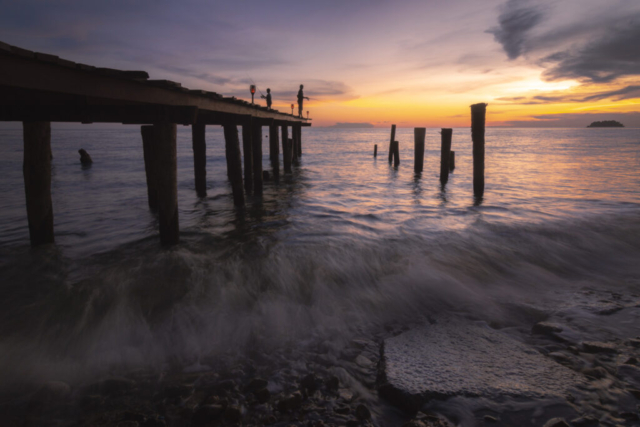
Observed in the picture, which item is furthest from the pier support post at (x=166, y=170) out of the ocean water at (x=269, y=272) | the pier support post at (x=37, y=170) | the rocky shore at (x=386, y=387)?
→ the rocky shore at (x=386, y=387)

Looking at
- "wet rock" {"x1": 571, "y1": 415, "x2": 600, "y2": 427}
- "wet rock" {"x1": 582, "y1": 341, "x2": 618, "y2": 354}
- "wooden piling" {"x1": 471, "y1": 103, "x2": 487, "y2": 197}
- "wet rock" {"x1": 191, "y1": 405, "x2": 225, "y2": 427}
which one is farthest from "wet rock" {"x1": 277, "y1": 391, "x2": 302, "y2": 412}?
"wooden piling" {"x1": 471, "y1": 103, "x2": 487, "y2": 197}

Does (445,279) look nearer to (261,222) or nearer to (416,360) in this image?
(416,360)

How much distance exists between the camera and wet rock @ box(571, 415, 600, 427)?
2412mm

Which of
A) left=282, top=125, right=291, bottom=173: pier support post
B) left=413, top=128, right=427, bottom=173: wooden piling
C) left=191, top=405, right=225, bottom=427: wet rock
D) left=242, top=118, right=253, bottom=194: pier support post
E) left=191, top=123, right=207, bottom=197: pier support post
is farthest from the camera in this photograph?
left=282, top=125, right=291, bottom=173: pier support post

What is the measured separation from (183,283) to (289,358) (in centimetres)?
233

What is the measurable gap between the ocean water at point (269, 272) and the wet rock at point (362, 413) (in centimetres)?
106

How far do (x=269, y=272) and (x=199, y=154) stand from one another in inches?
261

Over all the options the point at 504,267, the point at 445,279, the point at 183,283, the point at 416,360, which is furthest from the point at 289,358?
the point at 504,267

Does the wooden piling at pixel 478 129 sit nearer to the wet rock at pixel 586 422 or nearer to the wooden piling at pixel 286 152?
the wet rock at pixel 586 422

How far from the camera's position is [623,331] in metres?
3.66

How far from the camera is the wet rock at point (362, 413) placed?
100 inches

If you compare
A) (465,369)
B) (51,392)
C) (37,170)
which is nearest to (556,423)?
(465,369)

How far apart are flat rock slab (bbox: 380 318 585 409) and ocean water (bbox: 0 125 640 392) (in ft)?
2.34

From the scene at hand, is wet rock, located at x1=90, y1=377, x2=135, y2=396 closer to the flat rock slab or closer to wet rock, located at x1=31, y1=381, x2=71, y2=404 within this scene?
wet rock, located at x1=31, y1=381, x2=71, y2=404
